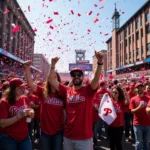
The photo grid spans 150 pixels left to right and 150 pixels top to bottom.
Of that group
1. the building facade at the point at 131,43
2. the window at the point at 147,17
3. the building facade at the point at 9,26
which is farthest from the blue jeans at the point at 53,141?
the window at the point at 147,17

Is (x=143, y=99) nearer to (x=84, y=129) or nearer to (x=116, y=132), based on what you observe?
(x=116, y=132)

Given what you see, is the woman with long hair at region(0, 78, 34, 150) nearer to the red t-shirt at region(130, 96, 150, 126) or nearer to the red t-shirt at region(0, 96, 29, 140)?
the red t-shirt at region(0, 96, 29, 140)

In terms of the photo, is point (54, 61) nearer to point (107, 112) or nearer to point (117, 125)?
point (107, 112)

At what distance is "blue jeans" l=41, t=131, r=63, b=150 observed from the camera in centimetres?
377

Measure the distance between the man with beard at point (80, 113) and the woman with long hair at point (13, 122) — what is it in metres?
0.65

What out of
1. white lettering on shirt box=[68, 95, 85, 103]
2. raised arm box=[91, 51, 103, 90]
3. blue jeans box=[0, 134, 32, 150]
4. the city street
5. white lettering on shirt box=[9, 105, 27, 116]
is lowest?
the city street

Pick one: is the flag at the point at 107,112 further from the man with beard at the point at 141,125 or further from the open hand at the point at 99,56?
the open hand at the point at 99,56

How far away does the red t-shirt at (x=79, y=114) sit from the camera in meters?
3.27

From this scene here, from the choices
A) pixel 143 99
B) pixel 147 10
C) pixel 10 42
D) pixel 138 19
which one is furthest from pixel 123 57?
pixel 143 99

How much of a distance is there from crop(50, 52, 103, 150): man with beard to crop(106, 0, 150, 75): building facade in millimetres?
31648

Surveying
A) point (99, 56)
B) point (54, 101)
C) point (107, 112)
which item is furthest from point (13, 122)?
point (107, 112)

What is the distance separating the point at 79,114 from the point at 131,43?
49985mm

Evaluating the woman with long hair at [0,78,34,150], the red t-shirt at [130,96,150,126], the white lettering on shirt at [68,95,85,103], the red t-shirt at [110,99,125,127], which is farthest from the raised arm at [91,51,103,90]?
the red t-shirt at [130,96,150,126]

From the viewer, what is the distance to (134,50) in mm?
48469
